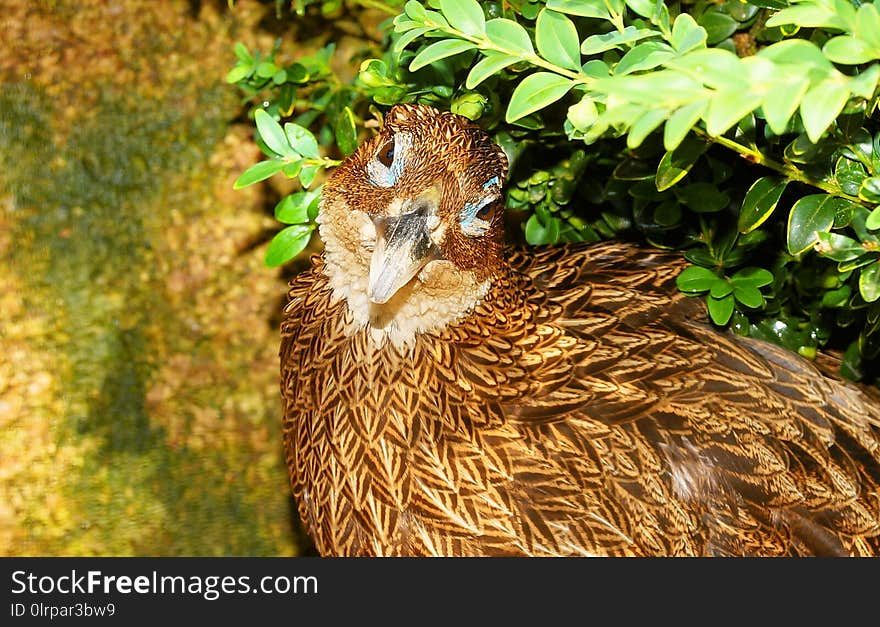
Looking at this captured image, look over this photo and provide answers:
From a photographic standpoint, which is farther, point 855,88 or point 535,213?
point 535,213

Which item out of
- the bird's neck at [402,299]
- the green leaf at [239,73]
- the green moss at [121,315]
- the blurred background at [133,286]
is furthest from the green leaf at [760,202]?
the green moss at [121,315]

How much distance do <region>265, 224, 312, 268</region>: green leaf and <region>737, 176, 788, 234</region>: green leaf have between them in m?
0.96

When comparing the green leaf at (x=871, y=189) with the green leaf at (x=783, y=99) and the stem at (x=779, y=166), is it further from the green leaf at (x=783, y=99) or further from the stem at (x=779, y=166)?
the green leaf at (x=783, y=99)

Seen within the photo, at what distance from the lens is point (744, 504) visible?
2133 millimetres

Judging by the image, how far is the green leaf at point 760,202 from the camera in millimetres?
1915

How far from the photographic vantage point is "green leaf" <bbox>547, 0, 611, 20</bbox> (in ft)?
5.55

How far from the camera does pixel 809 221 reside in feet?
5.93

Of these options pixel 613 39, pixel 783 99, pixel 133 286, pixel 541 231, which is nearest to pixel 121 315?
pixel 133 286

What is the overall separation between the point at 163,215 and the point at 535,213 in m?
1.21

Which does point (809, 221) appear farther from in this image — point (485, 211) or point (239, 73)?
point (239, 73)

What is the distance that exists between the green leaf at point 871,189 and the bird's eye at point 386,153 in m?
0.86

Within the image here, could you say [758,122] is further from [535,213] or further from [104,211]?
[104,211]

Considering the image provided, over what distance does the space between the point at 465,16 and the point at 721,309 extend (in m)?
0.93

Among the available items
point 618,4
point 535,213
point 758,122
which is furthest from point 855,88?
point 535,213
